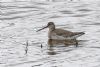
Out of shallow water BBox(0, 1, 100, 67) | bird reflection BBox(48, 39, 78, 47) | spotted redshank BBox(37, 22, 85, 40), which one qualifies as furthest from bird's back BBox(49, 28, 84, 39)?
shallow water BBox(0, 1, 100, 67)

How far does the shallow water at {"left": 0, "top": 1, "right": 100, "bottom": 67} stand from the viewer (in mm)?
13062

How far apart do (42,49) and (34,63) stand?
1.62 meters

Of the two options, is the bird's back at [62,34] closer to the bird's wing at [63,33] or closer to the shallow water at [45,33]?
the bird's wing at [63,33]

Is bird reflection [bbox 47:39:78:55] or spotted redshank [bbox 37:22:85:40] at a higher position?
spotted redshank [bbox 37:22:85:40]

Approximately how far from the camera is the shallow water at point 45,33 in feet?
42.9

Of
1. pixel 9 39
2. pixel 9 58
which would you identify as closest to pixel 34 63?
pixel 9 58

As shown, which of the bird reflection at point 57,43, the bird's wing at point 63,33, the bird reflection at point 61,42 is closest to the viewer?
the bird reflection at point 57,43

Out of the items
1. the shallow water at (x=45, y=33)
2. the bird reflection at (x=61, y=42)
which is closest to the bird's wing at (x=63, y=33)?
the bird reflection at (x=61, y=42)

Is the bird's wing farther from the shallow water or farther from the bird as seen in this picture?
the shallow water

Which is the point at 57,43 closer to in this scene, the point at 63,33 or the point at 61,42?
the point at 61,42

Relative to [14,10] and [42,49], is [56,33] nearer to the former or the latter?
[42,49]

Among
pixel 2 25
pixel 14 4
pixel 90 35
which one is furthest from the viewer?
pixel 14 4

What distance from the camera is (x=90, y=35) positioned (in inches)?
638

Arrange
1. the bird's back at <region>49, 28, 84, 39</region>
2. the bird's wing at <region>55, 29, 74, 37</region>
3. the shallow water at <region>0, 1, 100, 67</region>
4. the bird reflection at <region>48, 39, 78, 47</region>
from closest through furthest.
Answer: the shallow water at <region>0, 1, 100, 67</region>, the bird reflection at <region>48, 39, 78, 47</region>, the bird's back at <region>49, 28, 84, 39</region>, the bird's wing at <region>55, 29, 74, 37</region>
